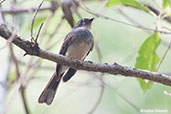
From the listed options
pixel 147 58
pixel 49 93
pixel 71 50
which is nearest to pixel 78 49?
pixel 71 50

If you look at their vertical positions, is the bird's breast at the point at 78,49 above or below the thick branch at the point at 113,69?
below

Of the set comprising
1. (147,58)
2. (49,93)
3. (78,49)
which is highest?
(147,58)

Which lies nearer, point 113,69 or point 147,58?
point 113,69

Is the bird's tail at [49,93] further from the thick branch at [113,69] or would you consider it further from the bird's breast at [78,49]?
the thick branch at [113,69]

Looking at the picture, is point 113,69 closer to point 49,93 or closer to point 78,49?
point 78,49

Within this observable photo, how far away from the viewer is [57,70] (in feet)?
11.2

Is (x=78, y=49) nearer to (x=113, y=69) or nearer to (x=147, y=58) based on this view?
(x=147, y=58)

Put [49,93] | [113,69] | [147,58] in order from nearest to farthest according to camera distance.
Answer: [113,69] < [147,58] < [49,93]

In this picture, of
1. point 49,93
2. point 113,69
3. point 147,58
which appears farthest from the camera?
point 49,93

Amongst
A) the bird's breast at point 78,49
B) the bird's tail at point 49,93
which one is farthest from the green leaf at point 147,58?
the bird's tail at point 49,93

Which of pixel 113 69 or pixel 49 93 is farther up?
pixel 113 69

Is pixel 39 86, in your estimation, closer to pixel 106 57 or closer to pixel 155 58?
pixel 106 57

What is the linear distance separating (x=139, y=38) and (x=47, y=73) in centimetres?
208

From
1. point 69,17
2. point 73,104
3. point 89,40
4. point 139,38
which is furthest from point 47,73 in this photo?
point 69,17
